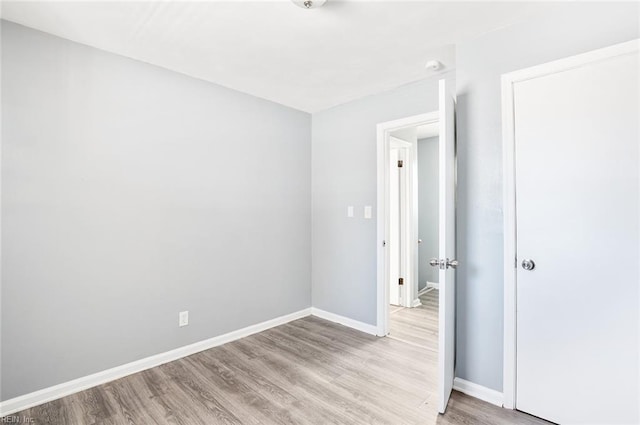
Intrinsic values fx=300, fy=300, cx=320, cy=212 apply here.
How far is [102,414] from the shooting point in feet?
6.15

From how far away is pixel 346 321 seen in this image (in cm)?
337

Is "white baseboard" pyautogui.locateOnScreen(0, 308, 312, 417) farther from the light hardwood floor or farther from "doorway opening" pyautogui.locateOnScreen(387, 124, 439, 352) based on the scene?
"doorway opening" pyautogui.locateOnScreen(387, 124, 439, 352)

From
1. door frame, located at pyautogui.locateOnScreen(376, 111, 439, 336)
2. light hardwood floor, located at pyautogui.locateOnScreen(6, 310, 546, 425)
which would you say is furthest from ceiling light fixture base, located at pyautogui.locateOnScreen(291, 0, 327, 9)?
light hardwood floor, located at pyautogui.locateOnScreen(6, 310, 546, 425)

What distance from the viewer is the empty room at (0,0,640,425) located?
1.67 metres

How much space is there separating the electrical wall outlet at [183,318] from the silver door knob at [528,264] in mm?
2642

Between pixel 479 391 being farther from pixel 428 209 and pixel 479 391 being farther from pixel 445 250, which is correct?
pixel 428 209

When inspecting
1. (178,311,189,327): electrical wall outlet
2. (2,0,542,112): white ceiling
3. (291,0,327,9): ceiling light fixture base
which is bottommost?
(178,311,189,327): electrical wall outlet

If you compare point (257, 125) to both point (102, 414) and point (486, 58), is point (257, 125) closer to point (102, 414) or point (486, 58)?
point (486, 58)

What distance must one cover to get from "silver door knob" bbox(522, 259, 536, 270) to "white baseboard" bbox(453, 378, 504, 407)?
2.80 ft

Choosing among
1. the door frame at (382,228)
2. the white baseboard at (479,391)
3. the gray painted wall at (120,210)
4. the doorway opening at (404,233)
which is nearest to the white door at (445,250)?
the white baseboard at (479,391)

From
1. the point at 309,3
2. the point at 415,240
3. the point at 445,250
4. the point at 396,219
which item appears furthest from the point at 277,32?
the point at 415,240

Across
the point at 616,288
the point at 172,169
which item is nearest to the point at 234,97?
the point at 172,169

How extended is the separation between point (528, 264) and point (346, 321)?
6.62ft

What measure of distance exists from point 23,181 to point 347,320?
118 inches
